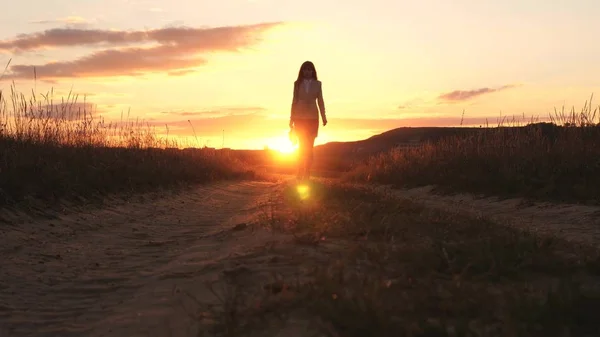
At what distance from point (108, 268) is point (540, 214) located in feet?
21.3

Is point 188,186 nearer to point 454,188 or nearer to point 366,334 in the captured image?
point 454,188

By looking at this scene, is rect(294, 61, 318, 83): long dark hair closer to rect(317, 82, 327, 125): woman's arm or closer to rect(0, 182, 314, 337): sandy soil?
rect(317, 82, 327, 125): woman's arm

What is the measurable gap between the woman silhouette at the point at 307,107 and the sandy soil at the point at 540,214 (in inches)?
125

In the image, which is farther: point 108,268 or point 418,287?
point 108,268

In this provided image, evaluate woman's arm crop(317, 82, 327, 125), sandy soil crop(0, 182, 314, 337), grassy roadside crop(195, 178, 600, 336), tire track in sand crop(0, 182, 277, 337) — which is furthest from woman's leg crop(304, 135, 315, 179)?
grassy roadside crop(195, 178, 600, 336)

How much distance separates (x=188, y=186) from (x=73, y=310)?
347 inches

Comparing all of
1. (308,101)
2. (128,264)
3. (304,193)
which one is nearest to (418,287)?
(128,264)

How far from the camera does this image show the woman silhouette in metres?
12.6

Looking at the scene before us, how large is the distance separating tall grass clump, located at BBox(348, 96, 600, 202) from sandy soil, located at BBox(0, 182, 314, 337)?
6.21 meters

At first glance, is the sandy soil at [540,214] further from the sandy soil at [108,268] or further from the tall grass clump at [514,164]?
the sandy soil at [108,268]

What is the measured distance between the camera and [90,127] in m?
12.6

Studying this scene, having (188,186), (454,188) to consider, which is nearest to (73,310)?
(188,186)

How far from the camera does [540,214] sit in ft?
27.4

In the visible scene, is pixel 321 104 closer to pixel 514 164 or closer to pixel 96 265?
pixel 514 164
